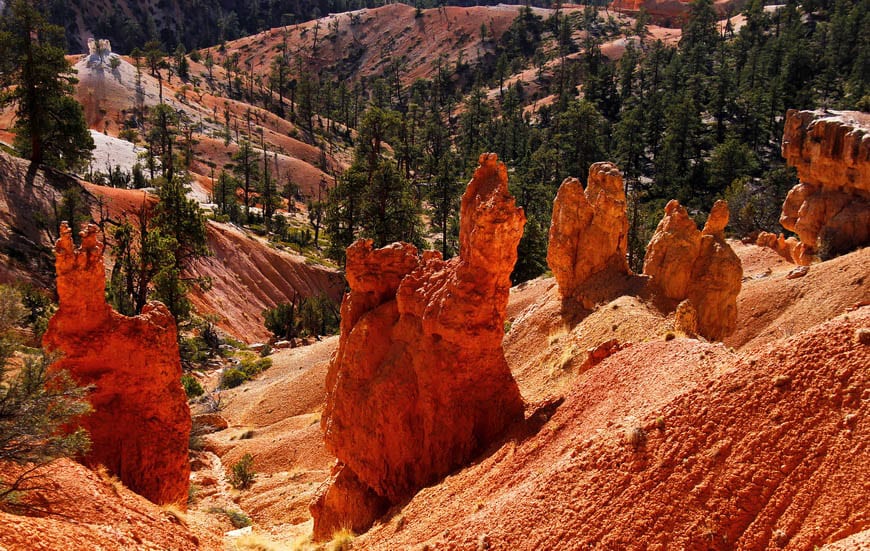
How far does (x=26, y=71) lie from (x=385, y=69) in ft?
440

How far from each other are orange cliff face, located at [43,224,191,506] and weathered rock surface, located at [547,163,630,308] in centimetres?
1251

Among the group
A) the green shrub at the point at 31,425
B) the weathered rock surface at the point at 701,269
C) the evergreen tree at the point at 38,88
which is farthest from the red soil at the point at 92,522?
the evergreen tree at the point at 38,88

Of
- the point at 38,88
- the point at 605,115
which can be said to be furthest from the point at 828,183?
the point at 605,115

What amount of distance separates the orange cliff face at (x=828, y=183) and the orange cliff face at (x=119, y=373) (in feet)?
97.5

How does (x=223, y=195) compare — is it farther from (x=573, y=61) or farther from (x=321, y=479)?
(x=573, y=61)

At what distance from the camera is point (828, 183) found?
115ft

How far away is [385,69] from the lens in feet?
554

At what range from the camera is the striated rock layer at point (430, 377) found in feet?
42.5

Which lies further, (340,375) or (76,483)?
(340,375)

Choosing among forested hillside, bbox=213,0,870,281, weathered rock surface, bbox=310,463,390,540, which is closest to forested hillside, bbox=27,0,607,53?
forested hillside, bbox=213,0,870,281

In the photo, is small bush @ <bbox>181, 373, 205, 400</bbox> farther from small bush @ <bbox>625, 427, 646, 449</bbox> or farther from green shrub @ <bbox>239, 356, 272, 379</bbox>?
small bush @ <bbox>625, 427, 646, 449</bbox>

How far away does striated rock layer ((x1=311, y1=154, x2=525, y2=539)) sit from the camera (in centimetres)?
1296

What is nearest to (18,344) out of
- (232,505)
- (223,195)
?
(232,505)

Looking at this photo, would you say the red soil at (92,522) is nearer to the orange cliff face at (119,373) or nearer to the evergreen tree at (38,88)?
the orange cliff face at (119,373)
